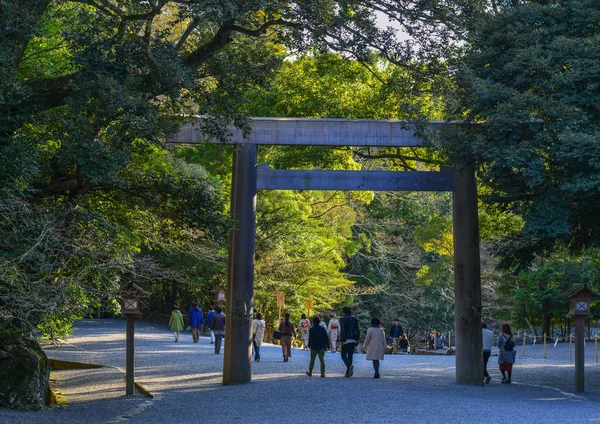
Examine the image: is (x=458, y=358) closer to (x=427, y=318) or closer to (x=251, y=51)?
(x=251, y=51)

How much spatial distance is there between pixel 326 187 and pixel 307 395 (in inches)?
187

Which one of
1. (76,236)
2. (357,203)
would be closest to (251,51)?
(76,236)

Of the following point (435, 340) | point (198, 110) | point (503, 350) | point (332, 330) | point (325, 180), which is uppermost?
point (198, 110)

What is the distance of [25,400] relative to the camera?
1318 cm

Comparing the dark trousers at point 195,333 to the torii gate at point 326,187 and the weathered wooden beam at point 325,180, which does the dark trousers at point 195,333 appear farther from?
the weathered wooden beam at point 325,180

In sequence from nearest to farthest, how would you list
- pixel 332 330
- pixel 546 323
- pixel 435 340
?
pixel 332 330 < pixel 546 323 < pixel 435 340

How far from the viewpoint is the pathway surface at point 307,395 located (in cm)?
1212

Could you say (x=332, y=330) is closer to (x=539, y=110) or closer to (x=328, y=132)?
(x=328, y=132)

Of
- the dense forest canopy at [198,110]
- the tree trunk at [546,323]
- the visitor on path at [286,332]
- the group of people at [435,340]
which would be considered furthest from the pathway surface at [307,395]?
the group of people at [435,340]

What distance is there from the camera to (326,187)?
17.5 metres

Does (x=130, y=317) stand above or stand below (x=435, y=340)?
above

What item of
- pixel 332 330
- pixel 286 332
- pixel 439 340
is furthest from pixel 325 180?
pixel 439 340

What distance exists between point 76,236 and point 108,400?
4044 millimetres

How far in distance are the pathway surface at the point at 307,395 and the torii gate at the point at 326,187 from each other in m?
0.80
